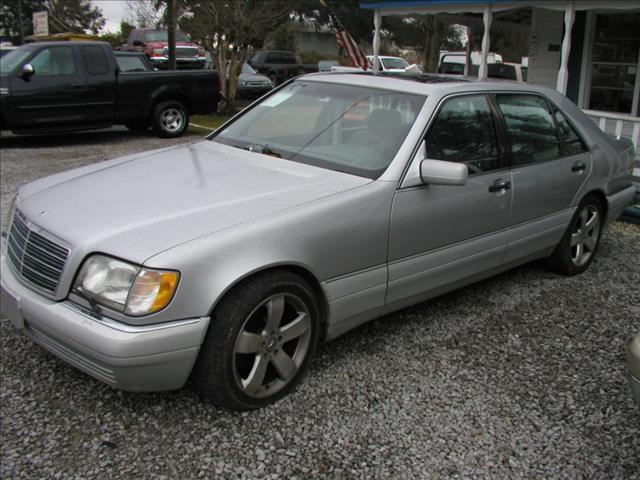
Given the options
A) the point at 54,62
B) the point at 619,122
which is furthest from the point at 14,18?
the point at 619,122

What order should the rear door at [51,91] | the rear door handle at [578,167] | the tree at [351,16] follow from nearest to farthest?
the rear door handle at [578,167]
the rear door at [51,91]
the tree at [351,16]

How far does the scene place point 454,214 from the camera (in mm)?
3822

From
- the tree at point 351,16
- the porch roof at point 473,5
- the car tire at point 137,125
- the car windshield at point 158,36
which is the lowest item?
the car tire at point 137,125

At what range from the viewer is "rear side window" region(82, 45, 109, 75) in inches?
437

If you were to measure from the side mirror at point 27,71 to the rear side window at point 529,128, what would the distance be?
8554mm

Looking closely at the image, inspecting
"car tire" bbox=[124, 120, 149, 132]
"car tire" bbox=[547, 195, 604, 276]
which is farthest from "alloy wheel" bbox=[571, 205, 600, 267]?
"car tire" bbox=[124, 120, 149, 132]

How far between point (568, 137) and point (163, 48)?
66.2 ft

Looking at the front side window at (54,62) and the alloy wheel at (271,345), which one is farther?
the front side window at (54,62)

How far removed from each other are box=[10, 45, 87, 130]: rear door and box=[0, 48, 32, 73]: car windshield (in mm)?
176

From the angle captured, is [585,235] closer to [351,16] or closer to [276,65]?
[276,65]

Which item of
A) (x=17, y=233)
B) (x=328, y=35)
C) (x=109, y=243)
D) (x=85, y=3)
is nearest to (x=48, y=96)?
(x=17, y=233)

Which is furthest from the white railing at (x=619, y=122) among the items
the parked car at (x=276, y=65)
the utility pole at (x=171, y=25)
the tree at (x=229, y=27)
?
the parked car at (x=276, y=65)

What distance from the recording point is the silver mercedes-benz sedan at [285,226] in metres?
2.73

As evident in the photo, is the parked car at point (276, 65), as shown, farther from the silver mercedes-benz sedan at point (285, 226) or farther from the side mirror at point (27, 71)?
the silver mercedes-benz sedan at point (285, 226)
